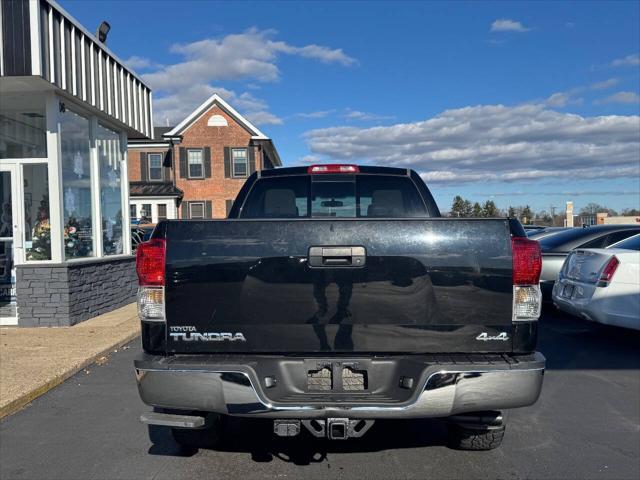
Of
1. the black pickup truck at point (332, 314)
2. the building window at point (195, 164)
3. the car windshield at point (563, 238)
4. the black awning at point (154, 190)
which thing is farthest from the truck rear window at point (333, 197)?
the building window at point (195, 164)

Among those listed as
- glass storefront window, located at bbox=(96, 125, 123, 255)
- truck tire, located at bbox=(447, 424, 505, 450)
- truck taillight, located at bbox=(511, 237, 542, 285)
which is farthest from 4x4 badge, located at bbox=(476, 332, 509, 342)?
glass storefront window, located at bbox=(96, 125, 123, 255)

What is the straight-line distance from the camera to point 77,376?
606 cm

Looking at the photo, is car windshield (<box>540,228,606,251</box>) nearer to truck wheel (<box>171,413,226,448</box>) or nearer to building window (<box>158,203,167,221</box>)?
truck wheel (<box>171,413,226,448</box>)

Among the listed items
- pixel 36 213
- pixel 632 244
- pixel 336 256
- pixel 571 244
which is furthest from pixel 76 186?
pixel 571 244

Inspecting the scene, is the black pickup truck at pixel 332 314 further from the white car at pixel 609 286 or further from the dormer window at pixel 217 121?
the dormer window at pixel 217 121

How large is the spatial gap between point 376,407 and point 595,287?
532 centimetres

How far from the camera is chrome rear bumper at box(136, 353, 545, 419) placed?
2.92m

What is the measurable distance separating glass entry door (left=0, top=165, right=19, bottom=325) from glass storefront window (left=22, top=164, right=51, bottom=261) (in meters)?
0.17

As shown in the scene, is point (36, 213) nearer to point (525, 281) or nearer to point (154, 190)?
point (525, 281)

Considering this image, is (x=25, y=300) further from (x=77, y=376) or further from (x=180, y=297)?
(x=180, y=297)

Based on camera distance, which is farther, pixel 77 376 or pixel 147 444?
pixel 77 376

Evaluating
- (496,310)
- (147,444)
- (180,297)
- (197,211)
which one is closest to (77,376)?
(147,444)

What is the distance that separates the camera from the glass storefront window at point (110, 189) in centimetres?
1045

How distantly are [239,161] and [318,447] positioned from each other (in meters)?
28.0
